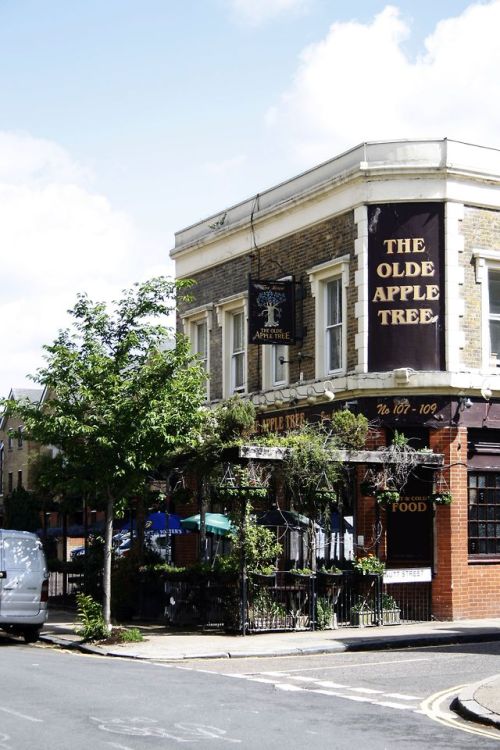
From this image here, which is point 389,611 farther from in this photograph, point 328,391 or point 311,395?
point 311,395

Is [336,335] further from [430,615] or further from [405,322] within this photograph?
[430,615]

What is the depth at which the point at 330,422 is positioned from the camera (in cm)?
2322

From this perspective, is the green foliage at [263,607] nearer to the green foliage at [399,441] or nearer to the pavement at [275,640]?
the pavement at [275,640]

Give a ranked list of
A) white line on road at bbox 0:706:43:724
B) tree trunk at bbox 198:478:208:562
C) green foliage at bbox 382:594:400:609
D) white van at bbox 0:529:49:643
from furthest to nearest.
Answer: tree trunk at bbox 198:478:208:562
green foliage at bbox 382:594:400:609
white van at bbox 0:529:49:643
white line on road at bbox 0:706:43:724

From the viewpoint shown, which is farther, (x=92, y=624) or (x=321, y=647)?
(x=92, y=624)

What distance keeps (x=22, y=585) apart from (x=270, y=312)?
348 inches

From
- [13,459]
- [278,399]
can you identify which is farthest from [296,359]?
[13,459]

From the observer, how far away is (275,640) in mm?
18797

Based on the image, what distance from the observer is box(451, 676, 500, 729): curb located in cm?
1072

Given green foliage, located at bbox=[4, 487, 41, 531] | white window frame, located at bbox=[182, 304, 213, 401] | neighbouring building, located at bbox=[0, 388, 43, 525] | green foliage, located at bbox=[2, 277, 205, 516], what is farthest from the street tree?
neighbouring building, located at bbox=[0, 388, 43, 525]

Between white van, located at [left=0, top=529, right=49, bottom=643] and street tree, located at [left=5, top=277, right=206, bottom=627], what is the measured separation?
3.85 feet

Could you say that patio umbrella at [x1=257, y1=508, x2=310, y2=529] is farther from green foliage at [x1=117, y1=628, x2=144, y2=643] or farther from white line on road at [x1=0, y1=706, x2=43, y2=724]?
white line on road at [x1=0, y1=706, x2=43, y2=724]

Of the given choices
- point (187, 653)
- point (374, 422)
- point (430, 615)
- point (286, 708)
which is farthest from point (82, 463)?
point (286, 708)

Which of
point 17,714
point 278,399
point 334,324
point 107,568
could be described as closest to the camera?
point 17,714
